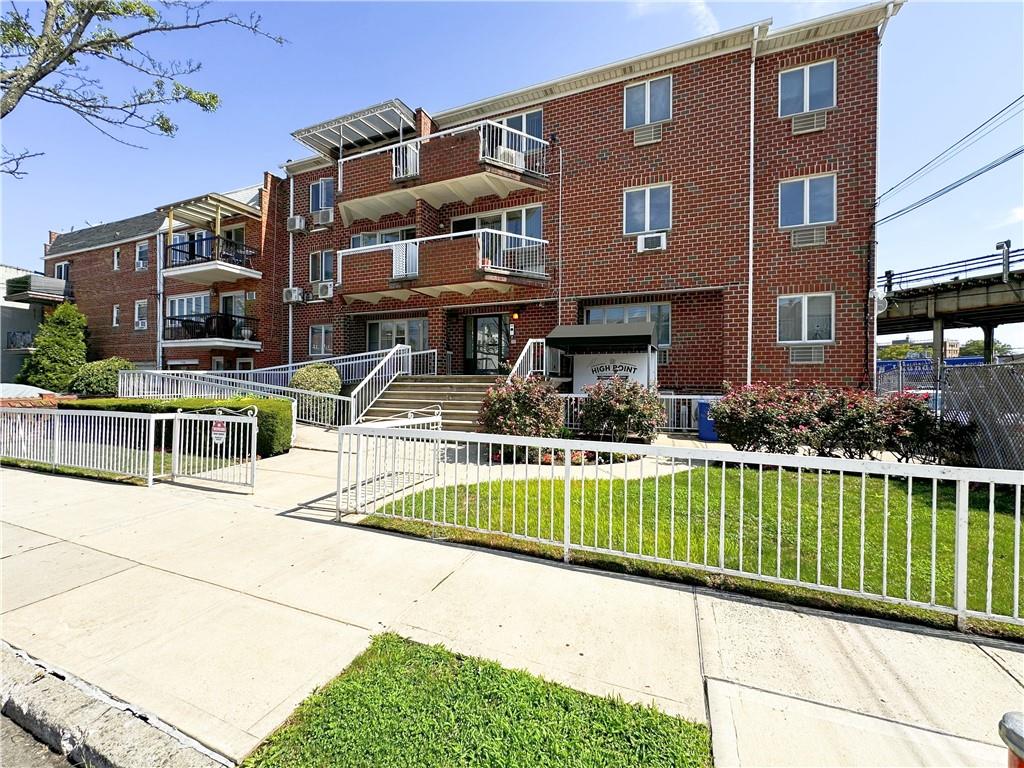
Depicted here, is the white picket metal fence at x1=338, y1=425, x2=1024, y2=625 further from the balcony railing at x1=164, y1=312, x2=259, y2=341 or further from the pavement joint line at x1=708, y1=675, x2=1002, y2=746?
the balcony railing at x1=164, y1=312, x2=259, y2=341

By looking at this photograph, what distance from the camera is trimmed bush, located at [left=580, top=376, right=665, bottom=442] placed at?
9.01 meters

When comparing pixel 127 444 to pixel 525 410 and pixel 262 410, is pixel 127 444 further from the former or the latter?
pixel 525 410

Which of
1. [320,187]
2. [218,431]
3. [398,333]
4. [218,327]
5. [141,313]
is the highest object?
[320,187]

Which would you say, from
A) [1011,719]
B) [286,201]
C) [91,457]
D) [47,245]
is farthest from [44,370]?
[1011,719]

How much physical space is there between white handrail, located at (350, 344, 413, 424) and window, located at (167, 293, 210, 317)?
13212 mm

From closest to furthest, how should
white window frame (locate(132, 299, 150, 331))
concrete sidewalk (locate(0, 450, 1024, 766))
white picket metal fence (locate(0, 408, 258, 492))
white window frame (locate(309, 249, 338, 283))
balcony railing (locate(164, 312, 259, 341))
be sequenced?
1. concrete sidewalk (locate(0, 450, 1024, 766))
2. white picket metal fence (locate(0, 408, 258, 492))
3. white window frame (locate(309, 249, 338, 283))
4. balcony railing (locate(164, 312, 259, 341))
5. white window frame (locate(132, 299, 150, 331))

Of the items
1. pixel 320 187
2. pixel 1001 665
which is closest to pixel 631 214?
pixel 1001 665

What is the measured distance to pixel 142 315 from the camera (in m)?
23.0

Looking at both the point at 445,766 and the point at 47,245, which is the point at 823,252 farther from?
the point at 47,245

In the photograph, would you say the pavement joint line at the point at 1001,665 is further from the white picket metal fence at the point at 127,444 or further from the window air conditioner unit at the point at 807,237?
the window air conditioner unit at the point at 807,237

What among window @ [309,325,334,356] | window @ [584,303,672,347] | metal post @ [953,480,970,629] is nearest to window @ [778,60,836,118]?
window @ [584,303,672,347]

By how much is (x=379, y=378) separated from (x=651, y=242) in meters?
9.04

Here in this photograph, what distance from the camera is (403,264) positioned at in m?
14.2

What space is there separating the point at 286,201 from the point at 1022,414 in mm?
23575
